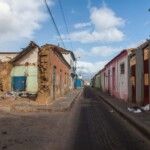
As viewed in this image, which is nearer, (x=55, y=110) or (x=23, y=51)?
(x=55, y=110)

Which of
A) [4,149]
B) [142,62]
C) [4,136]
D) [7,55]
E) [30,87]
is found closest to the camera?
[4,149]

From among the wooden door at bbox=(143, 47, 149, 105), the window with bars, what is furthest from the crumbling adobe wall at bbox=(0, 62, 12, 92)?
the wooden door at bbox=(143, 47, 149, 105)

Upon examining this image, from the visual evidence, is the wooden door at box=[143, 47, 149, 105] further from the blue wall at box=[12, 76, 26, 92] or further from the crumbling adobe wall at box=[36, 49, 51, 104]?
the blue wall at box=[12, 76, 26, 92]

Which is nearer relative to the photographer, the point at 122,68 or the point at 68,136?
the point at 68,136

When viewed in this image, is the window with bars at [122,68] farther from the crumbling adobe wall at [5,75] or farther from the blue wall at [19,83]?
the crumbling adobe wall at [5,75]

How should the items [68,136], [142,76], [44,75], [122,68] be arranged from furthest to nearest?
[122,68] → [44,75] → [142,76] → [68,136]

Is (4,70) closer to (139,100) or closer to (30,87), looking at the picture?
(30,87)

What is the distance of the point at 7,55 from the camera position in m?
40.2

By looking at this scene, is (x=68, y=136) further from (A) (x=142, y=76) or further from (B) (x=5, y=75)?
(B) (x=5, y=75)

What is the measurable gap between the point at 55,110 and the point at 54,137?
8168 millimetres

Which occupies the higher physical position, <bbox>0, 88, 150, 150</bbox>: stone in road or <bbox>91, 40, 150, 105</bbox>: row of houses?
<bbox>91, 40, 150, 105</bbox>: row of houses

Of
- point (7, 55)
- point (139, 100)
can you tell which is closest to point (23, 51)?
point (7, 55)

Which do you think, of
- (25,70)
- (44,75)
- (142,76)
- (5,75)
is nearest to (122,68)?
(44,75)

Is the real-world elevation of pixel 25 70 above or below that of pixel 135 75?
above
